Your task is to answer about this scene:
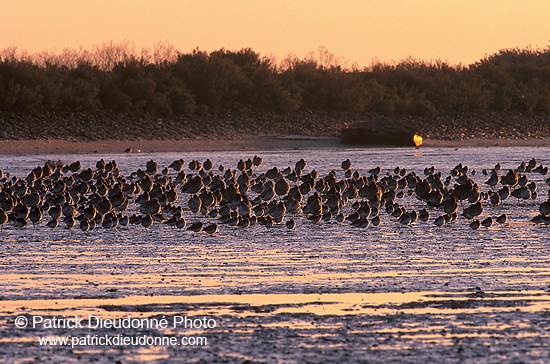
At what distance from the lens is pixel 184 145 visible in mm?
44062

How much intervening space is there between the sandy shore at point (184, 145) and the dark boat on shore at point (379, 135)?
2.00 ft

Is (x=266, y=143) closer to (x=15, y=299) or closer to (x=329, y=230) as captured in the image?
(x=329, y=230)

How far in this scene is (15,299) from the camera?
8586mm

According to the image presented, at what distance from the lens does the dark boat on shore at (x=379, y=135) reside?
154 ft

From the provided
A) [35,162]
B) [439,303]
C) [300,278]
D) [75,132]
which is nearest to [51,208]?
[300,278]

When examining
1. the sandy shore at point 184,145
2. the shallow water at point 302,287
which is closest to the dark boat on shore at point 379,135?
the sandy shore at point 184,145

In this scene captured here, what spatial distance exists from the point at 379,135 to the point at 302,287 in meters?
39.2

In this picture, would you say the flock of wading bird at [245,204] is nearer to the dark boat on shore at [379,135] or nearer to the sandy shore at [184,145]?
the sandy shore at [184,145]

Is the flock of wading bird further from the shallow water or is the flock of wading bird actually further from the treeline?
the treeline

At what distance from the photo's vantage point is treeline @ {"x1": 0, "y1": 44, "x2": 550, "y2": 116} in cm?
5097

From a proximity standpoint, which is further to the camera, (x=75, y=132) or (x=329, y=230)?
(x=75, y=132)

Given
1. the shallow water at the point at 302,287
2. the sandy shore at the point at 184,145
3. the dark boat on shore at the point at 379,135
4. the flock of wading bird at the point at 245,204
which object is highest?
the dark boat on shore at the point at 379,135

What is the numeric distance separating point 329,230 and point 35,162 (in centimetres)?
2062

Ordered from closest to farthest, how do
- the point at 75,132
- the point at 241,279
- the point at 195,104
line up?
1. the point at 241,279
2. the point at 75,132
3. the point at 195,104
